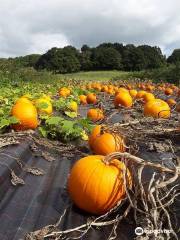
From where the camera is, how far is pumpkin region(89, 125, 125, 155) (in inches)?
159

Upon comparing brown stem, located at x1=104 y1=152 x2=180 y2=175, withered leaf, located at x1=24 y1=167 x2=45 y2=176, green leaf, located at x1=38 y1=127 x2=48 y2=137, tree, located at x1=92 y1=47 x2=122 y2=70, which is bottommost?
tree, located at x1=92 y1=47 x2=122 y2=70

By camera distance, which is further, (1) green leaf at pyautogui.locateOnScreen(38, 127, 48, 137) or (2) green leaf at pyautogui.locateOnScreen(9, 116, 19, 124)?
(1) green leaf at pyautogui.locateOnScreen(38, 127, 48, 137)

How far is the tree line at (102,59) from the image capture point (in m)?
56.1

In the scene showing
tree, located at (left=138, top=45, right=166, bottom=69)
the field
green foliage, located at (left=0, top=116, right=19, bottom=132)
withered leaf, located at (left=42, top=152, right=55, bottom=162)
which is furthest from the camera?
tree, located at (left=138, top=45, right=166, bottom=69)

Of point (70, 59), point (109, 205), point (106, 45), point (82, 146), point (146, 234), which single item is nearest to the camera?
point (146, 234)

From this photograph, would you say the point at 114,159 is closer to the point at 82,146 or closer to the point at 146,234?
the point at 146,234

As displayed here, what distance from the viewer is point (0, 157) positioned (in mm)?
3740

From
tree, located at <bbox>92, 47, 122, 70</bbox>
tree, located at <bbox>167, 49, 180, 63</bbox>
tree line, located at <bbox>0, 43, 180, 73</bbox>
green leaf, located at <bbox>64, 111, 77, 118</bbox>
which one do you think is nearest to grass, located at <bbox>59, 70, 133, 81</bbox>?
tree line, located at <bbox>0, 43, 180, 73</bbox>

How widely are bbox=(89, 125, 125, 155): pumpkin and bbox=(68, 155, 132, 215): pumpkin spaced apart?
3.59 feet

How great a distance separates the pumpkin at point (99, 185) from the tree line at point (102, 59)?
51888 mm

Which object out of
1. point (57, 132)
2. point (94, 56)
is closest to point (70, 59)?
point (94, 56)

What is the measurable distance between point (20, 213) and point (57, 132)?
2591mm

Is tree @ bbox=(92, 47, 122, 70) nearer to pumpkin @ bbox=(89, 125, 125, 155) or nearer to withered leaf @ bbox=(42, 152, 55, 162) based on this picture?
withered leaf @ bbox=(42, 152, 55, 162)

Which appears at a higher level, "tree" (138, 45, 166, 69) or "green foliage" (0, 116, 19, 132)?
"green foliage" (0, 116, 19, 132)
